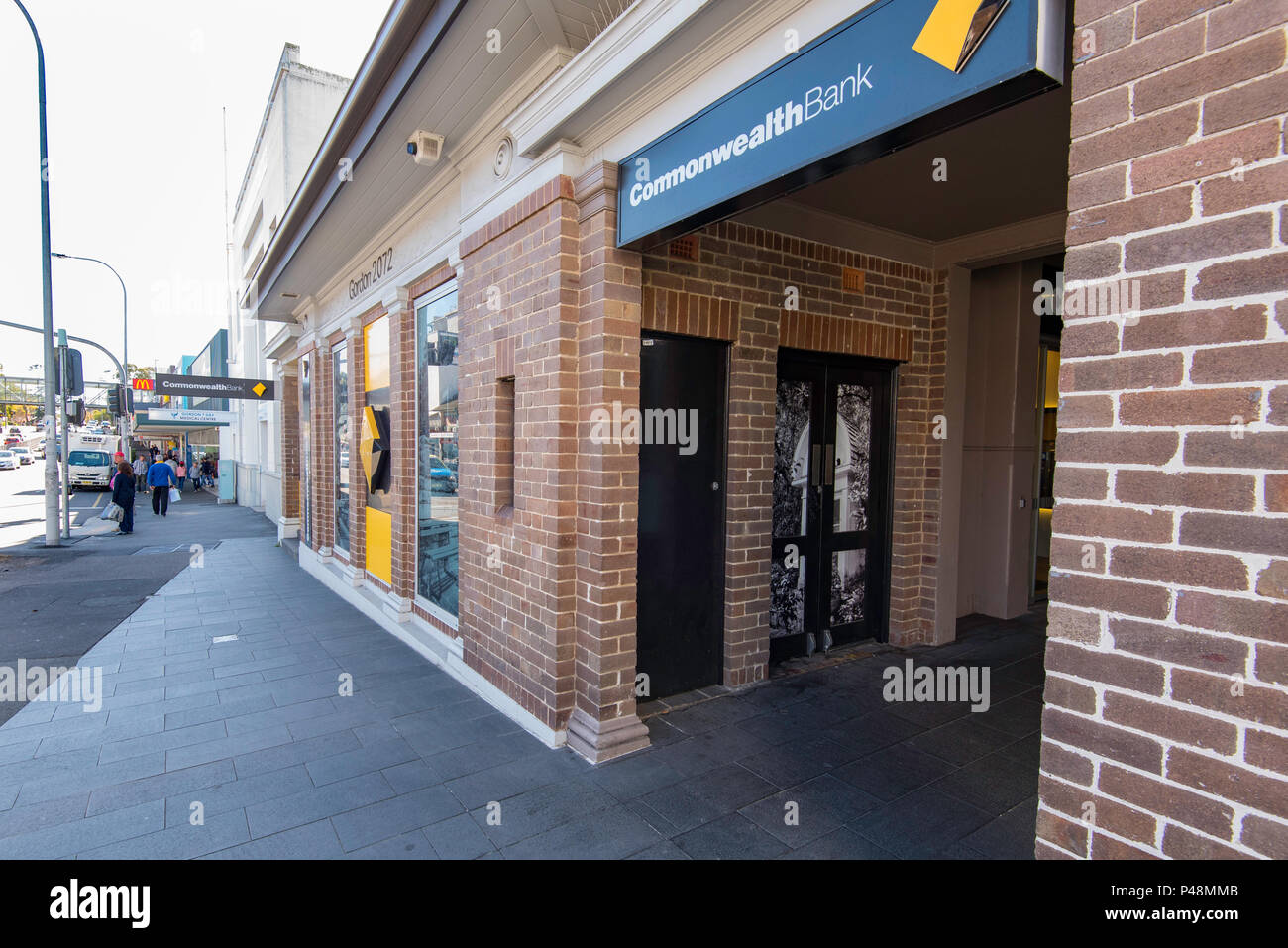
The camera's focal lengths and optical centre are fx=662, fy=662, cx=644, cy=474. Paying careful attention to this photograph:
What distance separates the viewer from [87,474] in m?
28.7

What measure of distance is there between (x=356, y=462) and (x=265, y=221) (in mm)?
13350

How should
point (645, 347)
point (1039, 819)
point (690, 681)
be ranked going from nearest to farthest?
point (1039, 819), point (645, 347), point (690, 681)

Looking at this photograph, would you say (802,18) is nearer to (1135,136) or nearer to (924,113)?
(924,113)

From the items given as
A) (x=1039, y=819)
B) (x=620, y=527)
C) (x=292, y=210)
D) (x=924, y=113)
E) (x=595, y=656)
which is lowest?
(x=595, y=656)

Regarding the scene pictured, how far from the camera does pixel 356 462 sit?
8.20 meters

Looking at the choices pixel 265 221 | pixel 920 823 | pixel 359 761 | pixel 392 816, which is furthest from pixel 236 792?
pixel 265 221

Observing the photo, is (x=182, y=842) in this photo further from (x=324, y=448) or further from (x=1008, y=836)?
(x=324, y=448)

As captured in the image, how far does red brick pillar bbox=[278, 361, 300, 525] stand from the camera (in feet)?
45.1

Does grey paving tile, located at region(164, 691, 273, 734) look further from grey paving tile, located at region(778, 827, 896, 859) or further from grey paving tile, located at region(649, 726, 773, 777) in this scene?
grey paving tile, located at region(778, 827, 896, 859)

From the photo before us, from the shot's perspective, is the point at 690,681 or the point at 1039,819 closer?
the point at 1039,819

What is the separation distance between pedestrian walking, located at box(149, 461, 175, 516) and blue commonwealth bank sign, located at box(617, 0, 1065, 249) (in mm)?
19831

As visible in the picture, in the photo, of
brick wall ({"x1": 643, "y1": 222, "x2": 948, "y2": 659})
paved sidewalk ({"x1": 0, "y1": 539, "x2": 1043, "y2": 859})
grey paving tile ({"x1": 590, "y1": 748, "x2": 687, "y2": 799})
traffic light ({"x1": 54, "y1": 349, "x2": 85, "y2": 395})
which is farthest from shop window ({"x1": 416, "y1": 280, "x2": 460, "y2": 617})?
traffic light ({"x1": 54, "y1": 349, "x2": 85, "y2": 395})

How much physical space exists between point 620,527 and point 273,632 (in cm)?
484
